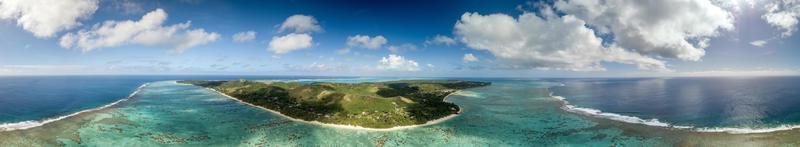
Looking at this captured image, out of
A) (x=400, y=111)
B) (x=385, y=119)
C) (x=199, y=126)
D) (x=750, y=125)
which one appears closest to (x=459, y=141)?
(x=385, y=119)

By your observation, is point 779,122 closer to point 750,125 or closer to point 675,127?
point 750,125

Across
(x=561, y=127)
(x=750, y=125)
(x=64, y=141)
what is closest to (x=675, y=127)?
(x=750, y=125)

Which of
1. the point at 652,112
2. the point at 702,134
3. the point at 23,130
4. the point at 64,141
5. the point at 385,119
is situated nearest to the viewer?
the point at 64,141

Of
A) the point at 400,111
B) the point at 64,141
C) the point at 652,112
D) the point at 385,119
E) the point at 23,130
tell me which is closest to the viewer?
the point at 64,141

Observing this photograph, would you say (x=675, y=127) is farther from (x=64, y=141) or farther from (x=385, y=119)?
(x=64, y=141)

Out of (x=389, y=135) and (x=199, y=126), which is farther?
(x=199, y=126)

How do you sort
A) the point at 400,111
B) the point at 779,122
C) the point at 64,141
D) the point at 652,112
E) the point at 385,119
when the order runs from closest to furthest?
the point at 64,141
the point at 779,122
the point at 385,119
the point at 400,111
the point at 652,112

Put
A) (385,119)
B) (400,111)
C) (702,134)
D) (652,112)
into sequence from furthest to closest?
(652,112) < (400,111) < (385,119) < (702,134)

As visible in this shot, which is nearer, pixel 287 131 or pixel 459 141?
pixel 459 141

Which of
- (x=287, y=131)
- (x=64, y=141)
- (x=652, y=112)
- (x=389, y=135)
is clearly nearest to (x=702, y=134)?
(x=652, y=112)
